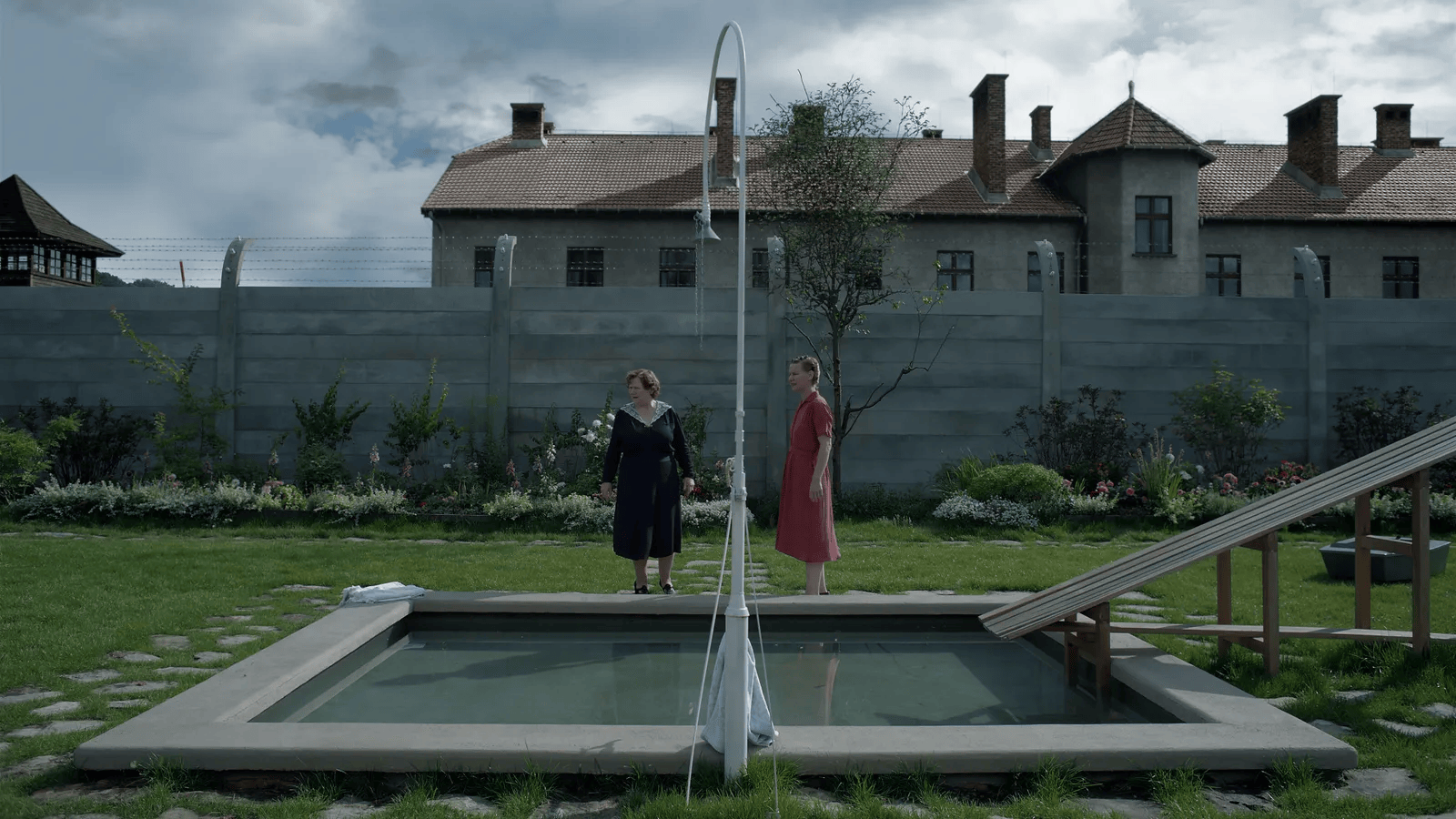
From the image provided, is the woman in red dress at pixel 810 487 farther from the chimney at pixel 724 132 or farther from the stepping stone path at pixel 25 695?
the chimney at pixel 724 132

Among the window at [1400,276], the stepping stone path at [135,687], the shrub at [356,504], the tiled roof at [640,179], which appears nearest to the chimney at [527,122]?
the tiled roof at [640,179]

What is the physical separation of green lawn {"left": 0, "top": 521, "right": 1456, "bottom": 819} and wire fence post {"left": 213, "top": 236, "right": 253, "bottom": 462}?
6.46 feet

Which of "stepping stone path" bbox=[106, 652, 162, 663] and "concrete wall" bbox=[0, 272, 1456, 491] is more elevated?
"concrete wall" bbox=[0, 272, 1456, 491]

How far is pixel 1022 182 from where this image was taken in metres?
25.7

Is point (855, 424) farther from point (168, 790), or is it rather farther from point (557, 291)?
point (168, 790)

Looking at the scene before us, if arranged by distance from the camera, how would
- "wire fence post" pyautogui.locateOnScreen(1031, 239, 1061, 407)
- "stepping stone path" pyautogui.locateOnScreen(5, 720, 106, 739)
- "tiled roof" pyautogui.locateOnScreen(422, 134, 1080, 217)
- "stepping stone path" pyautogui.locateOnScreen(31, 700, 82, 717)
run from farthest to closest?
"tiled roof" pyautogui.locateOnScreen(422, 134, 1080, 217) < "wire fence post" pyautogui.locateOnScreen(1031, 239, 1061, 407) < "stepping stone path" pyautogui.locateOnScreen(31, 700, 82, 717) < "stepping stone path" pyautogui.locateOnScreen(5, 720, 106, 739)

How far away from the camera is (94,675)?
445 cm

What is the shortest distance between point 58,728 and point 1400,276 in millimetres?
29436

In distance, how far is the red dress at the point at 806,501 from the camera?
6.19 m

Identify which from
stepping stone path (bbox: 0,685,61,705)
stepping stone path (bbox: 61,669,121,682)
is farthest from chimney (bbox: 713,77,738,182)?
stepping stone path (bbox: 0,685,61,705)

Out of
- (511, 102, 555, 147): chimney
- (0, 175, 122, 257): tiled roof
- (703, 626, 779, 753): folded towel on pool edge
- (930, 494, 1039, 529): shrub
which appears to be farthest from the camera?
(0, 175, 122, 257): tiled roof

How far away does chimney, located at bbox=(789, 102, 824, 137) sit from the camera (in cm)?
1116

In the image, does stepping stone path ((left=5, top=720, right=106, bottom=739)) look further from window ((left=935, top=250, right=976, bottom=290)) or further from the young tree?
window ((left=935, top=250, right=976, bottom=290))

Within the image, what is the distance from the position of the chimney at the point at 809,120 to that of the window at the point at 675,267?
500 inches
